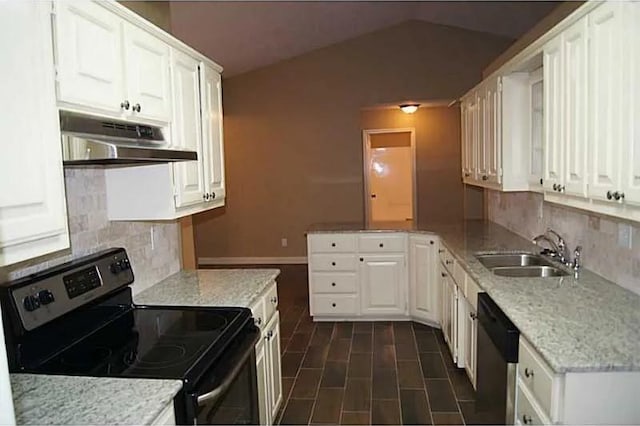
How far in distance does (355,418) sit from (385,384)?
0.49m

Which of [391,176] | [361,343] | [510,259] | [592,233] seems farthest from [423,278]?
[391,176]

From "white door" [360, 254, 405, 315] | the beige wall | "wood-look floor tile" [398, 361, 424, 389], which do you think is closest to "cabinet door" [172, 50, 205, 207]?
"wood-look floor tile" [398, 361, 424, 389]

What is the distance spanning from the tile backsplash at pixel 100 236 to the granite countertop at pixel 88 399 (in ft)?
1.45

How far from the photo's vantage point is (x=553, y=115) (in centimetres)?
233

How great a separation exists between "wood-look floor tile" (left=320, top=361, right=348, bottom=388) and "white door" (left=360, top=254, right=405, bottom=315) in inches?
37.3

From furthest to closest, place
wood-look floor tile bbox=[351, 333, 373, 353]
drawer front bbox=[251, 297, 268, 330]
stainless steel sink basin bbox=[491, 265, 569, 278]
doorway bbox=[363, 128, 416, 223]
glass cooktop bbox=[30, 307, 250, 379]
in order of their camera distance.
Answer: doorway bbox=[363, 128, 416, 223] < wood-look floor tile bbox=[351, 333, 373, 353] < stainless steel sink basin bbox=[491, 265, 569, 278] < drawer front bbox=[251, 297, 268, 330] < glass cooktop bbox=[30, 307, 250, 379]

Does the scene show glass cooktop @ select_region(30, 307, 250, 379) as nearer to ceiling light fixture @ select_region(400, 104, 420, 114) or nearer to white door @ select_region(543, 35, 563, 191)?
white door @ select_region(543, 35, 563, 191)

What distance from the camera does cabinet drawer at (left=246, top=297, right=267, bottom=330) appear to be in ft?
7.52

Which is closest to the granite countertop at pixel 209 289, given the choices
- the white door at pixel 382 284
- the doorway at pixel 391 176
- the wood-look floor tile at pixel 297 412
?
the wood-look floor tile at pixel 297 412

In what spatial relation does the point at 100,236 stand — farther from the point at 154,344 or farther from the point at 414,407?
the point at 414,407

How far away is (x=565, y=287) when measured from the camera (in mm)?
2271

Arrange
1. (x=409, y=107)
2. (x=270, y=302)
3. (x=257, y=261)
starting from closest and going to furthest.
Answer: (x=270, y=302)
(x=409, y=107)
(x=257, y=261)

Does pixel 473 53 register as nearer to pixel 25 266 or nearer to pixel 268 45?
pixel 268 45

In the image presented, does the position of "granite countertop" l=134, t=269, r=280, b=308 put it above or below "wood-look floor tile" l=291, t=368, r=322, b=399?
above
